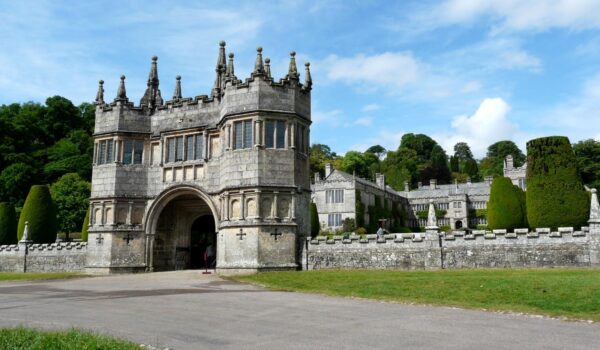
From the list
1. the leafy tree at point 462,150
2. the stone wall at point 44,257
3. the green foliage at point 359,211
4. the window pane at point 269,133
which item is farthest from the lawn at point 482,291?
the leafy tree at point 462,150

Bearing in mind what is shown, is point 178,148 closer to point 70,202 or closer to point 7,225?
point 7,225

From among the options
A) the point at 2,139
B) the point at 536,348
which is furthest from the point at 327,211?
the point at 536,348

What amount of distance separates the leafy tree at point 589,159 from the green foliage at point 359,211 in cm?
2947

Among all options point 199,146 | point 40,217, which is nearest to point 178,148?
point 199,146

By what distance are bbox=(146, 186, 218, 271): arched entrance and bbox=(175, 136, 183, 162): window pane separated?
165 cm

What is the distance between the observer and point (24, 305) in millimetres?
12266

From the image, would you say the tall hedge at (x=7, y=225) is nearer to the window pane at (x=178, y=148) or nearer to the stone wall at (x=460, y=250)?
the window pane at (x=178, y=148)

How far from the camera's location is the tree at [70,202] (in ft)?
173

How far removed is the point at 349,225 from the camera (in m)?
61.5

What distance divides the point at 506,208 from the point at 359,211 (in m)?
29.4

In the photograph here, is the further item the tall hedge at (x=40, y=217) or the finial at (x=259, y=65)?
the tall hedge at (x=40, y=217)

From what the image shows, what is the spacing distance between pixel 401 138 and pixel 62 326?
120213 mm

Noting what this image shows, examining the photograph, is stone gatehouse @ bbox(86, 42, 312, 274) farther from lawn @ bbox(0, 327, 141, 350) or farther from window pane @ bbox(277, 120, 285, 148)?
lawn @ bbox(0, 327, 141, 350)

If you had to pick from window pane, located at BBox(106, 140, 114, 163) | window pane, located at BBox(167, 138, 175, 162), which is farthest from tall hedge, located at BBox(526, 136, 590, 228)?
→ window pane, located at BBox(106, 140, 114, 163)
